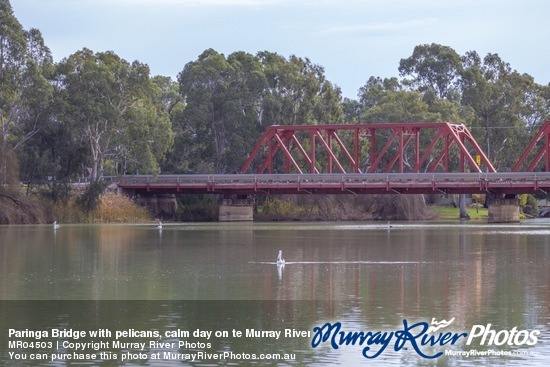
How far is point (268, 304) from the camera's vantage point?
30.9 m

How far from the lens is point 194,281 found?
124 feet

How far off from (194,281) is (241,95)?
269 ft

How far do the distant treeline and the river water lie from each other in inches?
1468

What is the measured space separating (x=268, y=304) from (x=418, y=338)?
6474mm

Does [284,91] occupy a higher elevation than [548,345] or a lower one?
higher

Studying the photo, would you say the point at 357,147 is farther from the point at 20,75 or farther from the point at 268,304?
the point at 268,304

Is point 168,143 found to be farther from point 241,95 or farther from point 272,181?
point 241,95

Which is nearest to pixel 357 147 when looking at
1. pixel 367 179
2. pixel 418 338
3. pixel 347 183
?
pixel 367 179

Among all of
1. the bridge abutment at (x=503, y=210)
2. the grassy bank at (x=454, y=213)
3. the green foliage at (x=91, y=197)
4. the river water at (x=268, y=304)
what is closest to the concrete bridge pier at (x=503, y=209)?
the bridge abutment at (x=503, y=210)

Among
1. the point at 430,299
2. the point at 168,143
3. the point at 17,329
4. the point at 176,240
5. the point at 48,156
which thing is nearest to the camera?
the point at 17,329

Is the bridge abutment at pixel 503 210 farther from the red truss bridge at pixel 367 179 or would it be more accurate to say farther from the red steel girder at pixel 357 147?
the red steel girder at pixel 357 147

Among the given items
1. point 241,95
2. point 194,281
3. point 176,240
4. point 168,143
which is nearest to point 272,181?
point 168,143

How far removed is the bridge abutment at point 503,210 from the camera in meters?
102

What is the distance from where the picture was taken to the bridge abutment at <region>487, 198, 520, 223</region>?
334 feet
